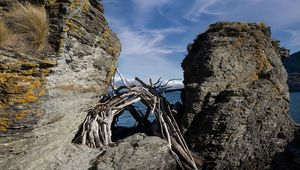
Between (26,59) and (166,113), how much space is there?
5.68 metres

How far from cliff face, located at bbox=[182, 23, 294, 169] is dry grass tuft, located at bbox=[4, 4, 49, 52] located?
500 cm

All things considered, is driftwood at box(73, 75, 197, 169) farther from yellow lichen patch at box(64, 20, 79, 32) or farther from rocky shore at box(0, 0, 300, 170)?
yellow lichen patch at box(64, 20, 79, 32)

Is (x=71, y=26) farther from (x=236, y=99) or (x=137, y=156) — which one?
(x=236, y=99)

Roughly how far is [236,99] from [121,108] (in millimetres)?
3774

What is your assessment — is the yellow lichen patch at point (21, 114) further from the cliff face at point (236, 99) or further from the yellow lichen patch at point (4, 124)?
the cliff face at point (236, 99)

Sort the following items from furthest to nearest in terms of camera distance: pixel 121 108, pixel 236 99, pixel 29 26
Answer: pixel 121 108
pixel 236 99
pixel 29 26

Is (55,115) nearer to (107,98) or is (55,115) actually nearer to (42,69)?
(42,69)

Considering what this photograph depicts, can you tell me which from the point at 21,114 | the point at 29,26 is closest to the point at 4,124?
the point at 21,114

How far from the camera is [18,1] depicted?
7848 mm

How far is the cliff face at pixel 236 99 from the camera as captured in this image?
356 inches

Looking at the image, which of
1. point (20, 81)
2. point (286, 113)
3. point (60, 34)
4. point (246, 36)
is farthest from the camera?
point (246, 36)

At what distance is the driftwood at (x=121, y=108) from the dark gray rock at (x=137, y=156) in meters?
0.56

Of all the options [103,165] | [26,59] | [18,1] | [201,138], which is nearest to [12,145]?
[26,59]

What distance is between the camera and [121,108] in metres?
11.3
